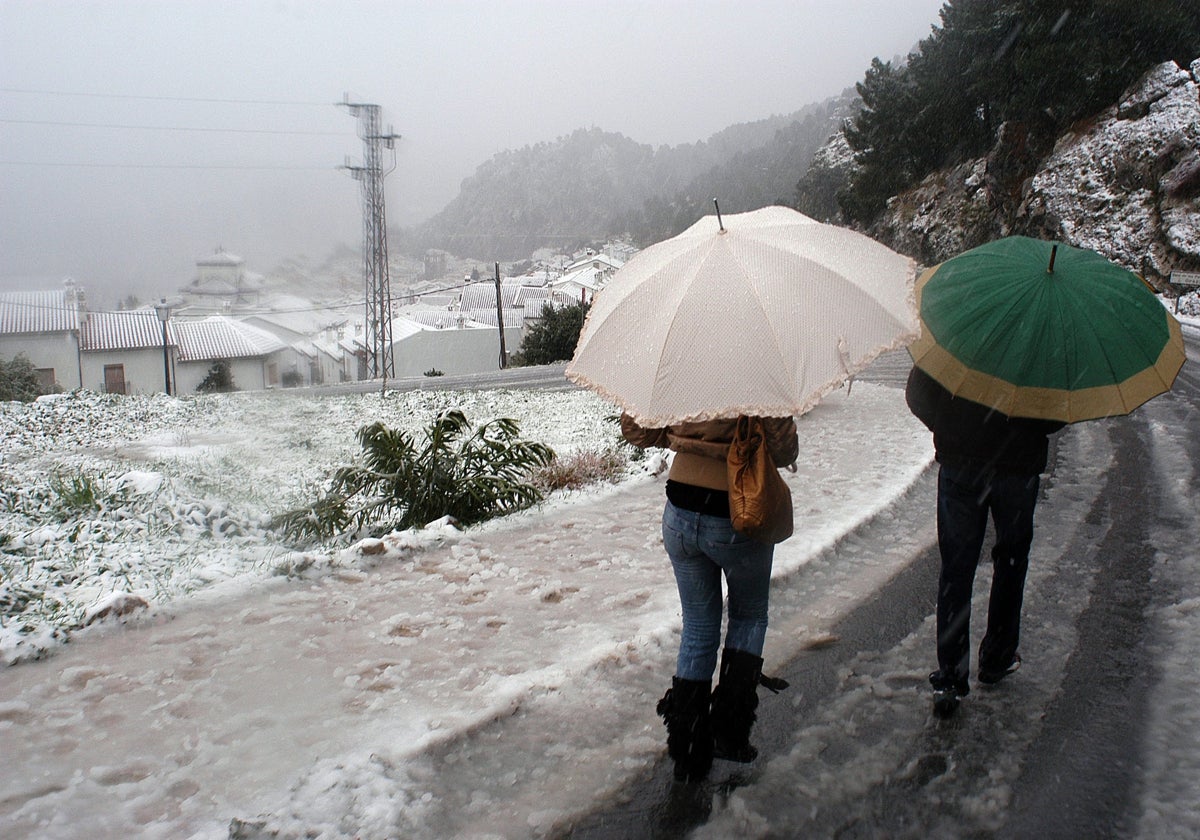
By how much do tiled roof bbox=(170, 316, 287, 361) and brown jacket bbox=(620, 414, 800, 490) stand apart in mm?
37456

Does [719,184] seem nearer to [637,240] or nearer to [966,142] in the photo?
[637,240]

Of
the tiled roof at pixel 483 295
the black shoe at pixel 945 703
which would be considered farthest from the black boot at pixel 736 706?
the tiled roof at pixel 483 295

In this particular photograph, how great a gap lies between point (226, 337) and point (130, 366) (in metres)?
4.17

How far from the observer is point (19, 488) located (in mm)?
6801

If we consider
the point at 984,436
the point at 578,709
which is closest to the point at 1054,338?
the point at 984,436

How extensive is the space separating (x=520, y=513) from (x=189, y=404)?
10967mm

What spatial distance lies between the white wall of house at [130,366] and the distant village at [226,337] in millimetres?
42

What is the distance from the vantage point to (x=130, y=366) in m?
35.4

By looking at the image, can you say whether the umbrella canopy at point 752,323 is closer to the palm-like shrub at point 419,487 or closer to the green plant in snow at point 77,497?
the palm-like shrub at point 419,487

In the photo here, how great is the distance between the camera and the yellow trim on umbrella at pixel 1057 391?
2.85m

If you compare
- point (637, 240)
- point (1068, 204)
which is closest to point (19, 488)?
point (1068, 204)

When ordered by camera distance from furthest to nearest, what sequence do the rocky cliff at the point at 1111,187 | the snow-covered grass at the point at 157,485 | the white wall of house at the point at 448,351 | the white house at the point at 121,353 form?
the white wall of house at the point at 448,351 → the white house at the point at 121,353 → the rocky cliff at the point at 1111,187 → the snow-covered grass at the point at 157,485

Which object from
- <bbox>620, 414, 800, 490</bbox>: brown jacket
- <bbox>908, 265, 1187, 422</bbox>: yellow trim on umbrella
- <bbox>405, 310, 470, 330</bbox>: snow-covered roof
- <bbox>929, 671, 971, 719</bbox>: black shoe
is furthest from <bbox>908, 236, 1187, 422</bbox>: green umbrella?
<bbox>405, 310, 470, 330</bbox>: snow-covered roof

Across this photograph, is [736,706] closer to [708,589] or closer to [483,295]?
[708,589]
